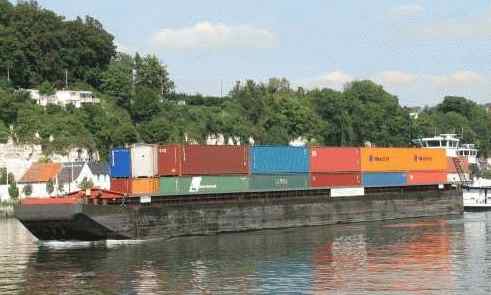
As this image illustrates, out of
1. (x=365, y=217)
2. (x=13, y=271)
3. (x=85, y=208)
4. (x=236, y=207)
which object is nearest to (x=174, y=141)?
(x=365, y=217)

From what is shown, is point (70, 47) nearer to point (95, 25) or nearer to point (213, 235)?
point (95, 25)

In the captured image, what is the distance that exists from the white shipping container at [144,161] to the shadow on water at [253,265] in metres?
6.39

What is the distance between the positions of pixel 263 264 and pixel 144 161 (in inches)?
826

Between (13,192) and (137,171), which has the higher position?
(137,171)

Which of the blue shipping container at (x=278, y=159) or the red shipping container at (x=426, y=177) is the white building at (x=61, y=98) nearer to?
the red shipping container at (x=426, y=177)

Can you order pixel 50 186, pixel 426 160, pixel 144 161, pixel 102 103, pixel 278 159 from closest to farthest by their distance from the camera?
pixel 144 161 < pixel 278 159 < pixel 426 160 < pixel 50 186 < pixel 102 103

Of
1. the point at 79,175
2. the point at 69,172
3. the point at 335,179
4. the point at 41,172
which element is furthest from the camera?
the point at 69,172

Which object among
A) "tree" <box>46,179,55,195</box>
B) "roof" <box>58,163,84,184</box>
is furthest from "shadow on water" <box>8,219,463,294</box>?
"roof" <box>58,163,84,184</box>

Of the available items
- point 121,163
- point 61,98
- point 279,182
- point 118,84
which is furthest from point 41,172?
point 121,163

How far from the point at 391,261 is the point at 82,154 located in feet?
321

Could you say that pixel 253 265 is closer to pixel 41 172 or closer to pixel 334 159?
pixel 334 159

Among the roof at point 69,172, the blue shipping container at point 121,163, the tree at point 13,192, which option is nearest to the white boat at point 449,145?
the roof at point 69,172

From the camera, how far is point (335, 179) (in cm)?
8806

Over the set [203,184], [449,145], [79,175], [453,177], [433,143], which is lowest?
[203,184]
